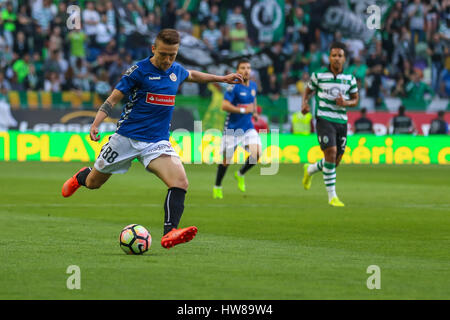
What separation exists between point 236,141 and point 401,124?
11784 mm

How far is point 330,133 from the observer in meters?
14.0

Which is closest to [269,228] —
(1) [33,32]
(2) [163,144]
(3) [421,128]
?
(2) [163,144]

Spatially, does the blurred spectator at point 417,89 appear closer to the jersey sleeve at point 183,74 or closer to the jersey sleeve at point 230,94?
the jersey sleeve at point 230,94

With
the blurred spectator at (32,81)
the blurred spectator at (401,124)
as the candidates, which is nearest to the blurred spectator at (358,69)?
the blurred spectator at (401,124)

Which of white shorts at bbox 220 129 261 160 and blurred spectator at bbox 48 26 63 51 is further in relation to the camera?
blurred spectator at bbox 48 26 63 51

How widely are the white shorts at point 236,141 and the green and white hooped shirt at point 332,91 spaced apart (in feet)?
6.73

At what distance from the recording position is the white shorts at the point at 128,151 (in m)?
8.90

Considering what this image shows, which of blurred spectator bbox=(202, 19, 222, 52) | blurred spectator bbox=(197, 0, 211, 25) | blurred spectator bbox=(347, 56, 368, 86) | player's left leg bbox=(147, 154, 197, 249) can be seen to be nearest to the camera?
player's left leg bbox=(147, 154, 197, 249)

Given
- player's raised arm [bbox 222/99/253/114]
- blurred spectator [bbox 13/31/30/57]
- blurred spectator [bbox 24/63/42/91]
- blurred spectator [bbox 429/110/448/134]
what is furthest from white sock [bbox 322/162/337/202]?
blurred spectator [bbox 13/31/30/57]

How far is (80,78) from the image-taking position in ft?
90.3

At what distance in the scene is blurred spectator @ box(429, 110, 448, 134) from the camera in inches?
1054

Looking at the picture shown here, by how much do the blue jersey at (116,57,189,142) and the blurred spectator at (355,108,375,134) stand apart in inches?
711

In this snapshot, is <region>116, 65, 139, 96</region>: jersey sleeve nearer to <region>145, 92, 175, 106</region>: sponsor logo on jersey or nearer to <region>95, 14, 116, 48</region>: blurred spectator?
<region>145, 92, 175, 106</region>: sponsor logo on jersey
